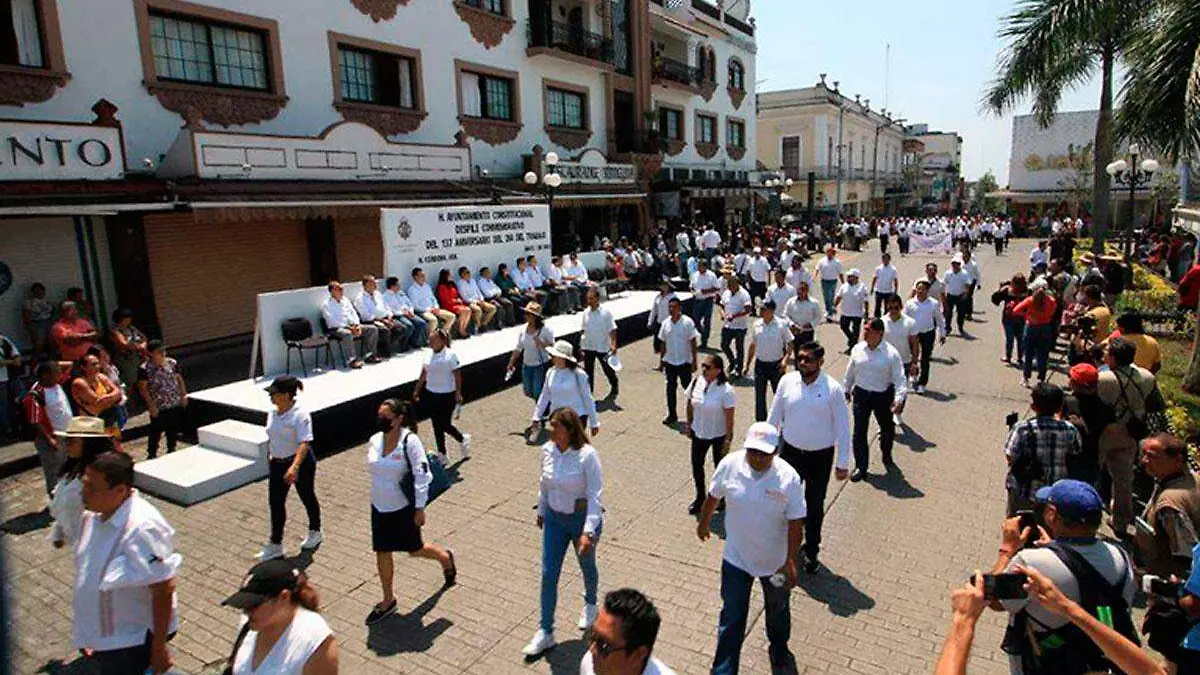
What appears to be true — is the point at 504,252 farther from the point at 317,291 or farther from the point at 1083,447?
the point at 1083,447

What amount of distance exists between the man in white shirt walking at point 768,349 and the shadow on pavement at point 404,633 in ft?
17.4

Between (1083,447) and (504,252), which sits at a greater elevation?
(504,252)

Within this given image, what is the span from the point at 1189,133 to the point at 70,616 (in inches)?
536

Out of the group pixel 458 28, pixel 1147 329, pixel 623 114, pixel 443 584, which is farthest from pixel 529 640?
pixel 623 114

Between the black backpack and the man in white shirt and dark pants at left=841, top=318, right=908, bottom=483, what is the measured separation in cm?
443

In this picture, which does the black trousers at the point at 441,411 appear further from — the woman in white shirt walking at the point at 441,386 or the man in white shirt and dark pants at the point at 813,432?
the man in white shirt and dark pants at the point at 813,432

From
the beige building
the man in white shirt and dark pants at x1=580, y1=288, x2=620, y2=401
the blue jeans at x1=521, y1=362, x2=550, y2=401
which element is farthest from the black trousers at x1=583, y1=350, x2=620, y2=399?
the beige building

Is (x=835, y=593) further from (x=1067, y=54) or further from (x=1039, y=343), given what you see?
(x=1067, y=54)

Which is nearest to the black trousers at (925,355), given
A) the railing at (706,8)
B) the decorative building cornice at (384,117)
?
the decorative building cornice at (384,117)

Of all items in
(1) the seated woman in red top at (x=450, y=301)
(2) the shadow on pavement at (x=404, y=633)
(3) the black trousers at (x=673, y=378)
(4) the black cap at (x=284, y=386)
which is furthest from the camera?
(1) the seated woman in red top at (x=450, y=301)

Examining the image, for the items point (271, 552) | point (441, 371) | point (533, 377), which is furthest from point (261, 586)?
point (533, 377)

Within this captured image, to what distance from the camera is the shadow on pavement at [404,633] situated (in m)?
5.10

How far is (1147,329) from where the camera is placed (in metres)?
13.7

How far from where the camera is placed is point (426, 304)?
13641mm
